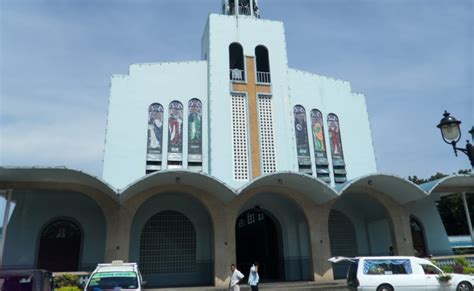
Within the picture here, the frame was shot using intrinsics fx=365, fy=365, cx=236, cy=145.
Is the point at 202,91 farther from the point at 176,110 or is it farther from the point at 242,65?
the point at 242,65

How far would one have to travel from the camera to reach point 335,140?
2148 cm

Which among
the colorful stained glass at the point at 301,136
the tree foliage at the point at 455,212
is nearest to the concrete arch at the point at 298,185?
the colorful stained glass at the point at 301,136

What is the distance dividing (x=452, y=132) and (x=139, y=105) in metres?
15.3

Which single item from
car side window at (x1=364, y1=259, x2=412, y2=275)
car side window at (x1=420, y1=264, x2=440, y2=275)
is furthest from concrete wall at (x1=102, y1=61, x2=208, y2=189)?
car side window at (x1=420, y1=264, x2=440, y2=275)

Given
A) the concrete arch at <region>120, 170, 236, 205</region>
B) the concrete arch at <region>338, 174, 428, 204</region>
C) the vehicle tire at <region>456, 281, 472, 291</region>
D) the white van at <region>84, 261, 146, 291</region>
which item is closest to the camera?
the white van at <region>84, 261, 146, 291</region>

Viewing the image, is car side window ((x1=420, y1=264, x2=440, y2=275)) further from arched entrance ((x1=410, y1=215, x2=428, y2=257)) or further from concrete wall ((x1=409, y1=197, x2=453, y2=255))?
arched entrance ((x1=410, y1=215, x2=428, y2=257))

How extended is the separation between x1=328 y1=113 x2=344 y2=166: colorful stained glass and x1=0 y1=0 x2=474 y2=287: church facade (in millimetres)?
70

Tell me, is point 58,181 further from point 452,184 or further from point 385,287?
point 452,184

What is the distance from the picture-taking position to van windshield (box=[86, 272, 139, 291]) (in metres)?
9.27

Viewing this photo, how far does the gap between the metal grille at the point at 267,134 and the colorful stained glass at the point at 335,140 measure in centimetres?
381

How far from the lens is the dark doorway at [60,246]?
16172 mm

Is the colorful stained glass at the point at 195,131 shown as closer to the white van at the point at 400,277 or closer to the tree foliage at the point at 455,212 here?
the white van at the point at 400,277

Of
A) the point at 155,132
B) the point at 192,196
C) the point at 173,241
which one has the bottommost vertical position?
the point at 173,241

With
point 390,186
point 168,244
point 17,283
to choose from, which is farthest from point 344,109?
point 17,283
